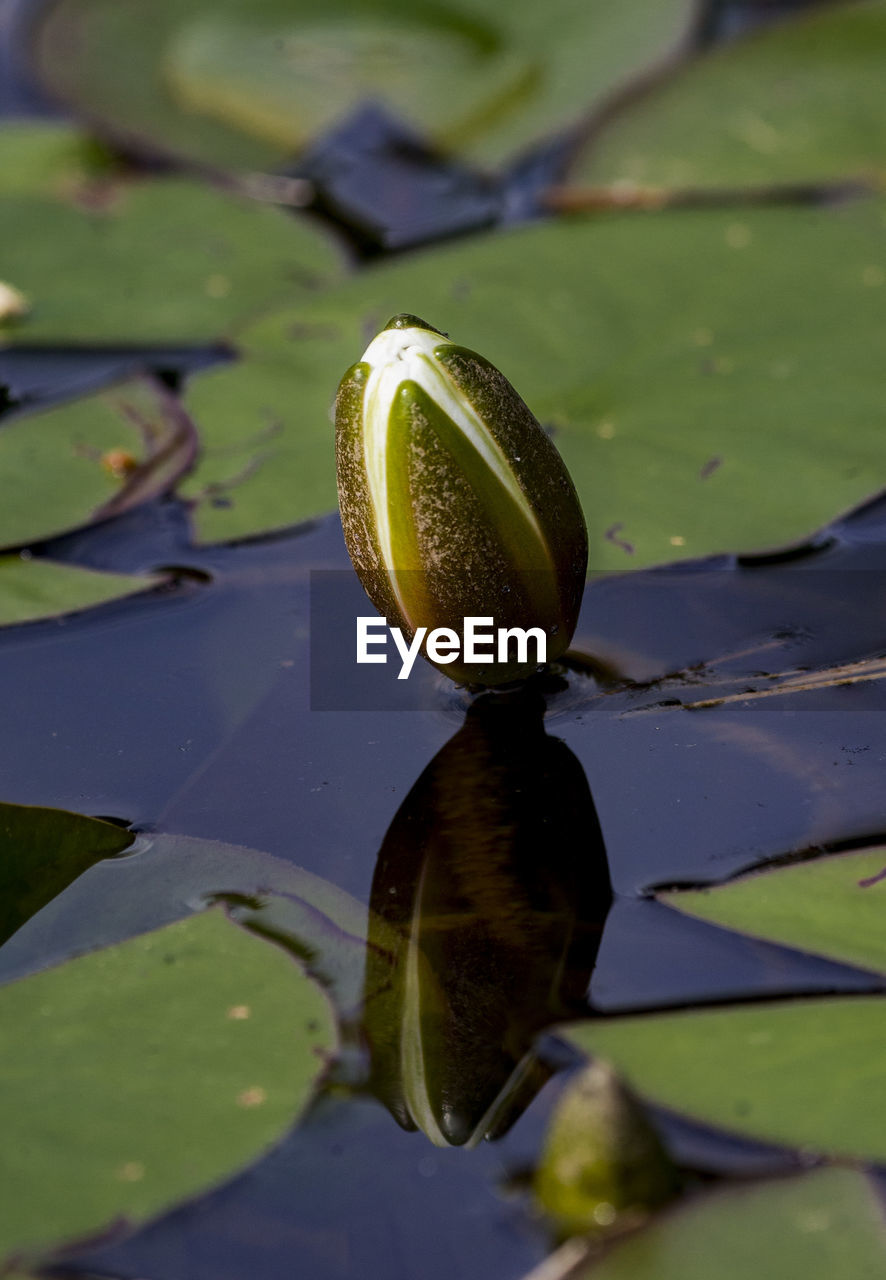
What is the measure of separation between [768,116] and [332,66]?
3.92 ft

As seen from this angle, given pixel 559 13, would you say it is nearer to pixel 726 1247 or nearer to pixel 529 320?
pixel 529 320

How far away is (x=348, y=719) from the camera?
193cm

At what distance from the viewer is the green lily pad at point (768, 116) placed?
3.13 m

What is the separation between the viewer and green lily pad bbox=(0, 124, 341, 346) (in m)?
2.87

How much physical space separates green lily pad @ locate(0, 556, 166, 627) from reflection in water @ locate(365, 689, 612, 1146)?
64 centimetres

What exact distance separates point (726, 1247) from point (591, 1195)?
0.12 meters

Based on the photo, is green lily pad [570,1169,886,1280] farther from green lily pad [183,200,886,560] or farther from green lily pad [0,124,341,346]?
green lily pad [0,124,341,346]

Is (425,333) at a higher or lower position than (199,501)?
higher

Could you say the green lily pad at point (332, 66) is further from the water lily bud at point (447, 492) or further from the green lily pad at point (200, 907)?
the green lily pad at point (200, 907)

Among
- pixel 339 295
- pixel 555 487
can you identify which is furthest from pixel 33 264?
pixel 555 487

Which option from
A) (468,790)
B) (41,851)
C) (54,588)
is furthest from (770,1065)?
(54,588)

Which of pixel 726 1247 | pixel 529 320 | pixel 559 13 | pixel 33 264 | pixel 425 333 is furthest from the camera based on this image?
pixel 559 13

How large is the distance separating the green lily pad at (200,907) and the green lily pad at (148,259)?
146 centimetres

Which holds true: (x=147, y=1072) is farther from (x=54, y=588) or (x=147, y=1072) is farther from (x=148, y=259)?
(x=148, y=259)
